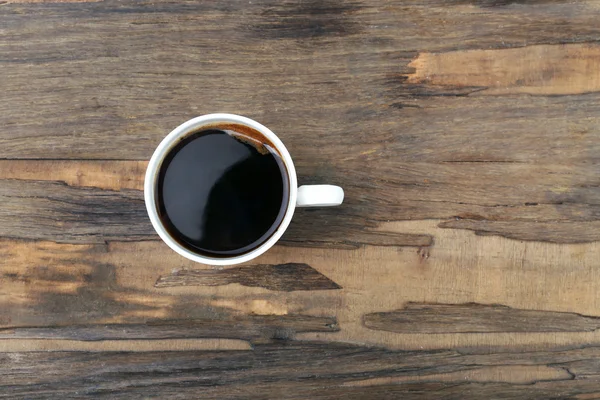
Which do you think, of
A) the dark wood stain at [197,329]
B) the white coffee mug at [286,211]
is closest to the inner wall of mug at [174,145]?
the white coffee mug at [286,211]

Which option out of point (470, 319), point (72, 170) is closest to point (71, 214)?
point (72, 170)

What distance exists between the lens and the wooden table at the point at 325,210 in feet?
1.89

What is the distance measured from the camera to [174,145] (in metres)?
0.51

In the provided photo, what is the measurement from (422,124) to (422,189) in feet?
0.25

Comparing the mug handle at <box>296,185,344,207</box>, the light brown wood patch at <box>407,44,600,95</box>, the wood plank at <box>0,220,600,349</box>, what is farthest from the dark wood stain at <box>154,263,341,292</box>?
the light brown wood patch at <box>407,44,600,95</box>

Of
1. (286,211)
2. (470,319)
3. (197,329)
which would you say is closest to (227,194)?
(286,211)

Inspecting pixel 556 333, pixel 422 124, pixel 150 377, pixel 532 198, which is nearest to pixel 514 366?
pixel 556 333

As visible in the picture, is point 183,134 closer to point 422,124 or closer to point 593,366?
point 422,124

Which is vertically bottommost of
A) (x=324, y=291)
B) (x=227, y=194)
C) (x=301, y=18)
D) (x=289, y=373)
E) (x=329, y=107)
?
(x=289, y=373)

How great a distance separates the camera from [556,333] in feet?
1.93

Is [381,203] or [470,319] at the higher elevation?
[381,203]

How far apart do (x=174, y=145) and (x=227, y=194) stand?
0.25 feet

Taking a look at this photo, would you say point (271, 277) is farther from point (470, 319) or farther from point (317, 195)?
point (470, 319)

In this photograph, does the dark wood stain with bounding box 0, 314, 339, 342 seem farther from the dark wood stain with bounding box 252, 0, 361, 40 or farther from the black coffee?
the dark wood stain with bounding box 252, 0, 361, 40
